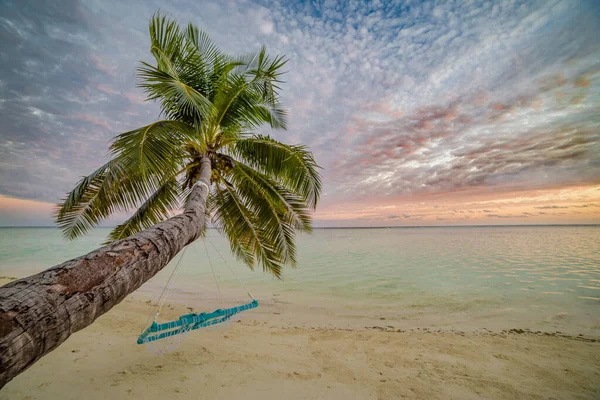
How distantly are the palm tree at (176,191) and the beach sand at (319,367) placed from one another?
222 centimetres

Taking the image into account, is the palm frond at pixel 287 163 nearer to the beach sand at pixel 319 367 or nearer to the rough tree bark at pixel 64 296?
the beach sand at pixel 319 367

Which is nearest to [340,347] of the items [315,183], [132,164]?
[315,183]

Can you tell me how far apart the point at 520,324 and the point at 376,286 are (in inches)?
199

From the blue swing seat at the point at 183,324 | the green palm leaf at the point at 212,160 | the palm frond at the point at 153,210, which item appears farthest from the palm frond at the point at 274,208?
the blue swing seat at the point at 183,324

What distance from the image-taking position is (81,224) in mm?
5438

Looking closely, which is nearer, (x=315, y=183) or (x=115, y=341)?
(x=115, y=341)

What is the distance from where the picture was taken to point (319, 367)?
4320 mm

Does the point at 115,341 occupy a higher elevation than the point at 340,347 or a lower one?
higher

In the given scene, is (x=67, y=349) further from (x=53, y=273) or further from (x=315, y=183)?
(x=315, y=183)

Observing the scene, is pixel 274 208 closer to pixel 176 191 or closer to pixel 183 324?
pixel 176 191

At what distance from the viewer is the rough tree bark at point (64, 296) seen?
101cm

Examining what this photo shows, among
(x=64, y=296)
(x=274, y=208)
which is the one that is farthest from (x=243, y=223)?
(x=64, y=296)

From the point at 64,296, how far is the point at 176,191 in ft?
18.6

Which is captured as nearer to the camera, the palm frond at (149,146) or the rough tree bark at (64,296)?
the rough tree bark at (64,296)
